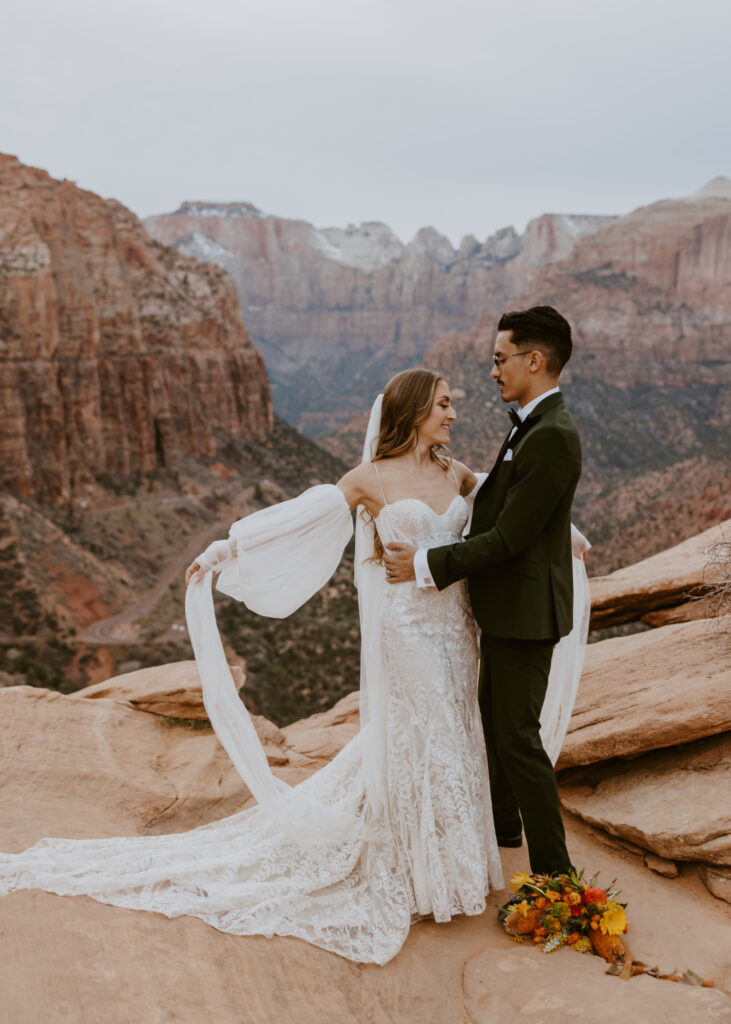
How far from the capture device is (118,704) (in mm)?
6734

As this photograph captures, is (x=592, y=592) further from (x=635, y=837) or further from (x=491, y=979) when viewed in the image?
(x=491, y=979)

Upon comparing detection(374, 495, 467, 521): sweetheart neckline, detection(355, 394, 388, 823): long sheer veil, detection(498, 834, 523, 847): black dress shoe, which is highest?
detection(374, 495, 467, 521): sweetheart neckline

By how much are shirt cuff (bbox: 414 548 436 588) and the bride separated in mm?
166

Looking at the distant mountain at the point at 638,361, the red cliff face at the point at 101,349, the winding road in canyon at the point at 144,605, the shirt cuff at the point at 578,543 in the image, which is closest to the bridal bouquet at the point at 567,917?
the shirt cuff at the point at 578,543

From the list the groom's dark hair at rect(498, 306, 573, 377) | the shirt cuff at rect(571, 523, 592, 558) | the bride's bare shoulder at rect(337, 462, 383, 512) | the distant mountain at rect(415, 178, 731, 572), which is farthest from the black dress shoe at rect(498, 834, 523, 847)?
the distant mountain at rect(415, 178, 731, 572)

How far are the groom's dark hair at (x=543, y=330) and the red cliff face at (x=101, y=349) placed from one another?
120 ft

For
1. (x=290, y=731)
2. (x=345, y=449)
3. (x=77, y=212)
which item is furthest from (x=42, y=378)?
(x=345, y=449)

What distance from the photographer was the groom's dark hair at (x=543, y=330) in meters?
3.89

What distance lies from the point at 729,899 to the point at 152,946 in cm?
308

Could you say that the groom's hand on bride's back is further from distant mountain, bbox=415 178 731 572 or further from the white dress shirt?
distant mountain, bbox=415 178 731 572

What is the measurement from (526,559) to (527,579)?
0.10 meters

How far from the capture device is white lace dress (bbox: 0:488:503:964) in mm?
3922

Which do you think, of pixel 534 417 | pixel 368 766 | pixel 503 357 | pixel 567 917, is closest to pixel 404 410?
pixel 503 357

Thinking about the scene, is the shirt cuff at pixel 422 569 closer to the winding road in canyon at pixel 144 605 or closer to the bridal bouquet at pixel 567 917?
the bridal bouquet at pixel 567 917
